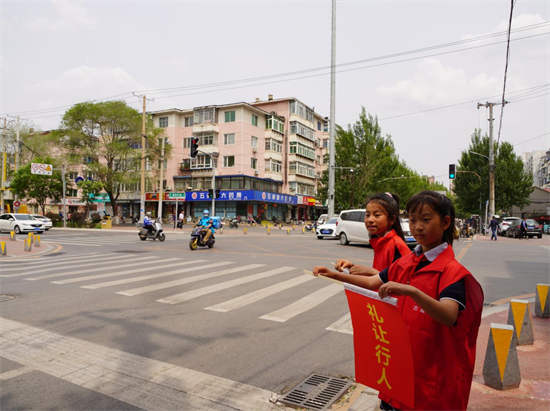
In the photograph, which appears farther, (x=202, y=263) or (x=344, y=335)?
(x=202, y=263)

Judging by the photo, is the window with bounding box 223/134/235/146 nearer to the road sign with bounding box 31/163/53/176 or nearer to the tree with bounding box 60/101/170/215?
the tree with bounding box 60/101/170/215

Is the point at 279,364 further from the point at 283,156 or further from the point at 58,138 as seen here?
the point at 283,156

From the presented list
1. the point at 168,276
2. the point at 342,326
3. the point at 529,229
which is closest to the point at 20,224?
the point at 168,276

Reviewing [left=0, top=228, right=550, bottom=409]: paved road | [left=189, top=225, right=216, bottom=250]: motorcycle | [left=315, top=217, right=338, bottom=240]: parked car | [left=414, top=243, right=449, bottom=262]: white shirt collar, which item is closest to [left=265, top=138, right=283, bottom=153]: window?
[left=315, top=217, right=338, bottom=240]: parked car

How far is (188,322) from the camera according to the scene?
18.9 feet

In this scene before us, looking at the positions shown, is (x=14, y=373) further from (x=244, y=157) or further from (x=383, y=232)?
(x=244, y=157)

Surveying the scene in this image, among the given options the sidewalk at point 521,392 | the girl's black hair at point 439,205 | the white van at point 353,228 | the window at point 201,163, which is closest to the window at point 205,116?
the window at point 201,163

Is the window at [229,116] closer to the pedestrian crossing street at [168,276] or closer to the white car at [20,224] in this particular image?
the white car at [20,224]

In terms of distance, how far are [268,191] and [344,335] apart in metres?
49.0

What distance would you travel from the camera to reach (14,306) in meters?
6.61

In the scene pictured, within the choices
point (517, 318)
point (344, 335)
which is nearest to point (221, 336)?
point (344, 335)

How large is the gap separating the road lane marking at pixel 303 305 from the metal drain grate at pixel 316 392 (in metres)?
2.00

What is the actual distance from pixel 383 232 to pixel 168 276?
24.4 ft

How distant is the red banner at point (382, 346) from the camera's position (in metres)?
1.94
